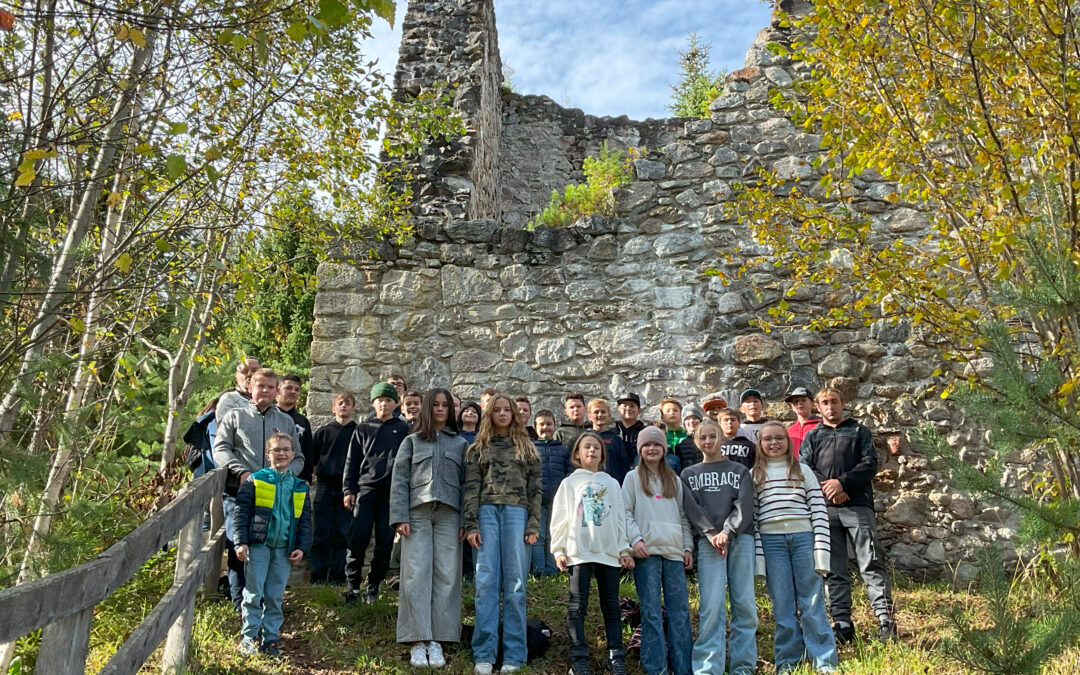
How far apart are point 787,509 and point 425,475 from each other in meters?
2.09

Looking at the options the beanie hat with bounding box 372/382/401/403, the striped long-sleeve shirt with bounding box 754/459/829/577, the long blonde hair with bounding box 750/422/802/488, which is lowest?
the striped long-sleeve shirt with bounding box 754/459/829/577

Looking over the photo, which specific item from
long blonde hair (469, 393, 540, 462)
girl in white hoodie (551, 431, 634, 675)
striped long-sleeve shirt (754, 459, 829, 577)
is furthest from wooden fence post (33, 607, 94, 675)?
striped long-sleeve shirt (754, 459, 829, 577)

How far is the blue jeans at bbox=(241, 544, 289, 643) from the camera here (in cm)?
446

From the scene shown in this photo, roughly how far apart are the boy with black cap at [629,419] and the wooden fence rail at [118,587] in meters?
2.83

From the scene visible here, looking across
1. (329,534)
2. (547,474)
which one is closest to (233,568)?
(329,534)

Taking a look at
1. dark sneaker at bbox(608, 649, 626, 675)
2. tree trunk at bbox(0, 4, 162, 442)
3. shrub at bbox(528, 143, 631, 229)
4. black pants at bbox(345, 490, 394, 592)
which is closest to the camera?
tree trunk at bbox(0, 4, 162, 442)

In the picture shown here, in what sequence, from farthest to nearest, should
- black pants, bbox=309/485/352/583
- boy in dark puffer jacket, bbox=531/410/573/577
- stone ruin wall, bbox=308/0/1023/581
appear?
stone ruin wall, bbox=308/0/1023/581
black pants, bbox=309/485/352/583
boy in dark puffer jacket, bbox=531/410/573/577

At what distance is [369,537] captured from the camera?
552 centimetres

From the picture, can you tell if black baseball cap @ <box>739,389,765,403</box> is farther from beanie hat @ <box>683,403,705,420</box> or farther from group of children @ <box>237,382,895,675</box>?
group of children @ <box>237,382,895,675</box>

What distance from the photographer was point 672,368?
6.79m

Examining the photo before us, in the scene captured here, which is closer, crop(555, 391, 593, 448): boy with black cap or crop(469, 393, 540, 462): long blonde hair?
crop(469, 393, 540, 462): long blonde hair

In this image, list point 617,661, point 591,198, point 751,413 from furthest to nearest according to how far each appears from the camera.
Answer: point 591,198, point 751,413, point 617,661

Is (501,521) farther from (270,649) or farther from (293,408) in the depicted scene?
(293,408)

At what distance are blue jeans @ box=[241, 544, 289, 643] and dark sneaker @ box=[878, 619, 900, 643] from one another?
11.1 feet
